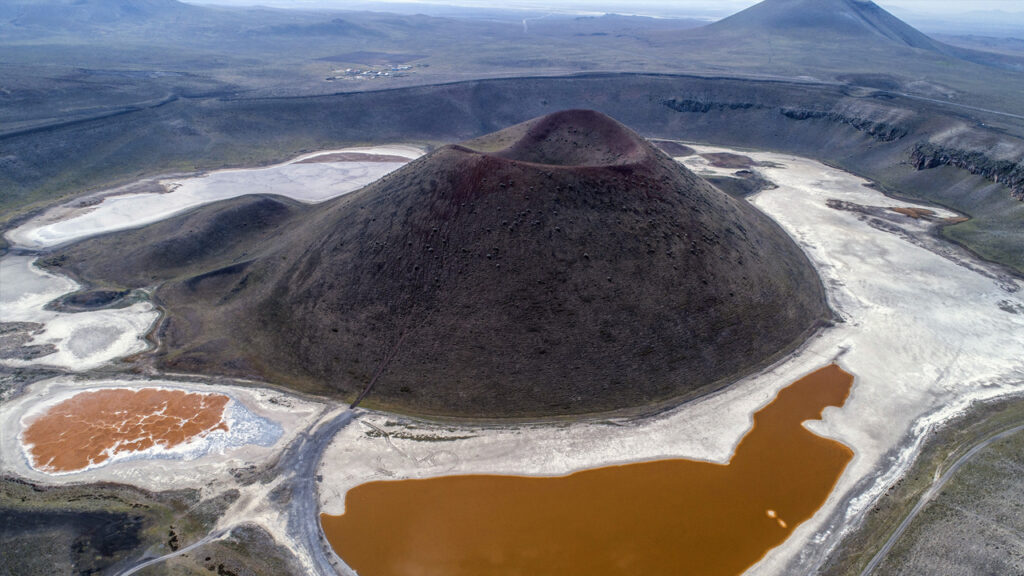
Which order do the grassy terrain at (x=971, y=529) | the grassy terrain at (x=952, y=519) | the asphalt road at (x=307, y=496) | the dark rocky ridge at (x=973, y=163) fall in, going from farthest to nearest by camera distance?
1. the dark rocky ridge at (x=973, y=163)
2. the asphalt road at (x=307, y=496)
3. the grassy terrain at (x=952, y=519)
4. the grassy terrain at (x=971, y=529)

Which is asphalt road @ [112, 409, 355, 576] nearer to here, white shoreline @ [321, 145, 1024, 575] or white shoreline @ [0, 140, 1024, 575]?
white shoreline @ [0, 140, 1024, 575]

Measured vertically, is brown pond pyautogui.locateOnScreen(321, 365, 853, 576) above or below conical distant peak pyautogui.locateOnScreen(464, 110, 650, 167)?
below

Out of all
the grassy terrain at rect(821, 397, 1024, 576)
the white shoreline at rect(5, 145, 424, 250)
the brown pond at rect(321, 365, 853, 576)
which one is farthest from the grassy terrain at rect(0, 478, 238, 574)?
the white shoreline at rect(5, 145, 424, 250)

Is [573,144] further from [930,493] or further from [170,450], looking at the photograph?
[170,450]

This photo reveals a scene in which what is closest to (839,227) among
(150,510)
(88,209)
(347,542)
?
(347,542)

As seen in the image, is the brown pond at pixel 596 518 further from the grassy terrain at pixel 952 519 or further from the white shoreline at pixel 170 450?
the white shoreline at pixel 170 450

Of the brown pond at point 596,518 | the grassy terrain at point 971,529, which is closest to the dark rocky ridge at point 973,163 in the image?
the grassy terrain at point 971,529
